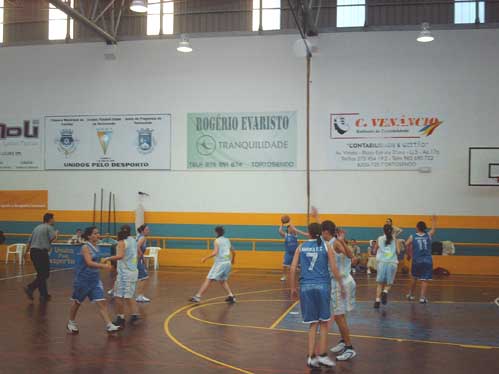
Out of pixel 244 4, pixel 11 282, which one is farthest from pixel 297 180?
pixel 11 282

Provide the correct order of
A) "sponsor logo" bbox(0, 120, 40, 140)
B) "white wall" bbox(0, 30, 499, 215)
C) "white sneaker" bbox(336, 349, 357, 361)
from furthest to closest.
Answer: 1. "sponsor logo" bbox(0, 120, 40, 140)
2. "white wall" bbox(0, 30, 499, 215)
3. "white sneaker" bbox(336, 349, 357, 361)

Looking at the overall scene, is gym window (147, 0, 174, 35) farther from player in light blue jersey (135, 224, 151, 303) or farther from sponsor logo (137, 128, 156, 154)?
player in light blue jersey (135, 224, 151, 303)

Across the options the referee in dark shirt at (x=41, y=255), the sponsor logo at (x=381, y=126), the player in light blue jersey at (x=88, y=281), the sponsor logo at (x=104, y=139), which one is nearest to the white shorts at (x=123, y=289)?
the player in light blue jersey at (x=88, y=281)

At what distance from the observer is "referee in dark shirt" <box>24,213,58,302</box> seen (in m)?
12.7

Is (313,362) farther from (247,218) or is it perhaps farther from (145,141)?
(145,141)

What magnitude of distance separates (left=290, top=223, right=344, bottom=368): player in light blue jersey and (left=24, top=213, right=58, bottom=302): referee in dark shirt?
24.7 ft

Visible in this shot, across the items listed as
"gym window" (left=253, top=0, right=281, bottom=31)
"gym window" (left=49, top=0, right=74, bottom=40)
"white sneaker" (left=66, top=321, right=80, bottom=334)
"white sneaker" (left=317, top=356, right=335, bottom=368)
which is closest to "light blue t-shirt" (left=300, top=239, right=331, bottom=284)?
"white sneaker" (left=317, top=356, right=335, bottom=368)

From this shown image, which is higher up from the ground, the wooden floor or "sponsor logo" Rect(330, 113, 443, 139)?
"sponsor logo" Rect(330, 113, 443, 139)

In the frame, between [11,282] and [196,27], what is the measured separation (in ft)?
38.4

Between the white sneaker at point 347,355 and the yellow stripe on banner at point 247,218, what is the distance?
12.4 metres

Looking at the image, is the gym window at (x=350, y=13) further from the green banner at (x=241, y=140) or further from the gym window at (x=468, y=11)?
the green banner at (x=241, y=140)

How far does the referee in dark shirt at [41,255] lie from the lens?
1274 cm

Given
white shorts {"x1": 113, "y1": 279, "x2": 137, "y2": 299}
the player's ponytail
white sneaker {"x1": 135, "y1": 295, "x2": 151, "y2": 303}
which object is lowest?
white sneaker {"x1": 135, "y1": 295, "x2": 151, "y2": 303}

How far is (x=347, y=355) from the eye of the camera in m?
7.72
